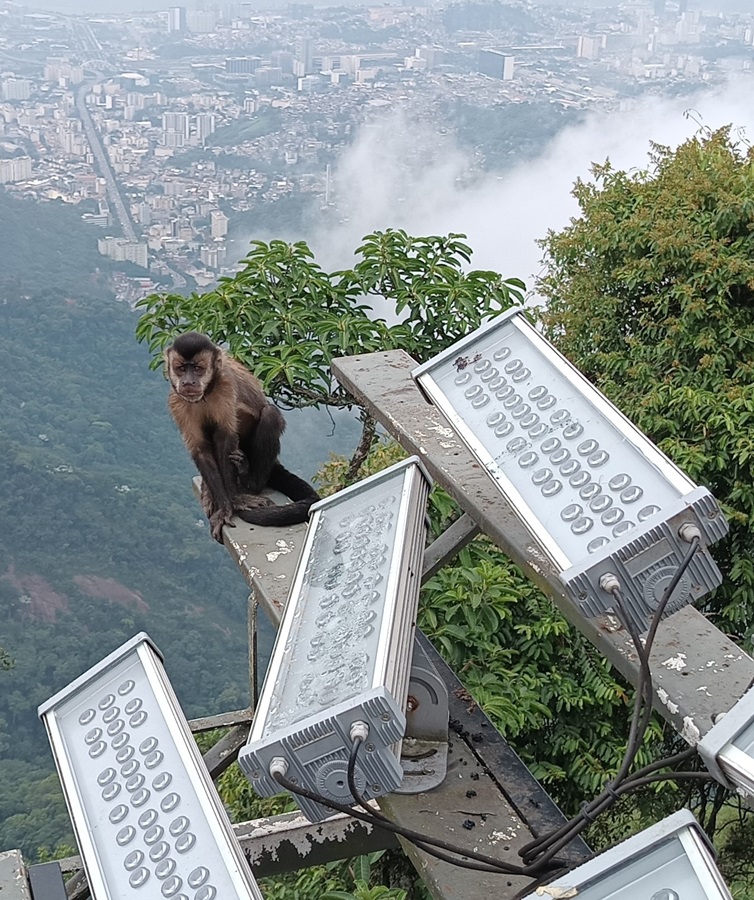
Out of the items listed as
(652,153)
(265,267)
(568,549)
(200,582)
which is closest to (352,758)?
(568,549)

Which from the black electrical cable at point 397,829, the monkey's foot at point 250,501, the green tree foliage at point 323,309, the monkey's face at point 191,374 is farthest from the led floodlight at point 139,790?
the green tree foliage at point 323,309

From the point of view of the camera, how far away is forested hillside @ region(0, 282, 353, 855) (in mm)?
10328

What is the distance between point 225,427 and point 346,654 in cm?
228

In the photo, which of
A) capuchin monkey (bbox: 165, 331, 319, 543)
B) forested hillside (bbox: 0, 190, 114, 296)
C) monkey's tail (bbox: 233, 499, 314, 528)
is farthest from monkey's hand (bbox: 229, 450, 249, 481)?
forested hillside (bbox: 0, 190, 114, 296)

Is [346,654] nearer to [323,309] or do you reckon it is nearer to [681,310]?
[323,309]

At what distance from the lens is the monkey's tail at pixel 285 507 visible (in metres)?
3.03

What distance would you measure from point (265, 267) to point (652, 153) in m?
2.43

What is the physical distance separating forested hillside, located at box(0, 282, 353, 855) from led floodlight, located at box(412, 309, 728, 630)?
6545 millimetres

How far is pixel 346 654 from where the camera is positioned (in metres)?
1.52

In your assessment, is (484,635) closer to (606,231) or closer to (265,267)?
(265,267)

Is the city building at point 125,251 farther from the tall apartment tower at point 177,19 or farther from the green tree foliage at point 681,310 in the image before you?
the tall apartment tower at point 177,19

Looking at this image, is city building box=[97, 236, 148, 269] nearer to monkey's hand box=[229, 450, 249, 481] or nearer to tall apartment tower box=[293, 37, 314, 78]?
tall apartment tower box=[293, 37, 314, 78]

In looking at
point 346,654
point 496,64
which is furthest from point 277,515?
point 496,64

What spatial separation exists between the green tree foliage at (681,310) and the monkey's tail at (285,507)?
58.1 inches
